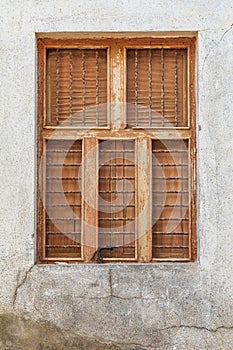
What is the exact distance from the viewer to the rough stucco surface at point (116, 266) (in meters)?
4.89

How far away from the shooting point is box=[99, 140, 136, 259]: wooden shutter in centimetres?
505

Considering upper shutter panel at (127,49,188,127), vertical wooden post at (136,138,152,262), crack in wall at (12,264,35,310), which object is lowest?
crack in wall at (12,264,35,310)

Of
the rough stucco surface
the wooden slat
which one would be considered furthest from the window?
the rough stucco surface

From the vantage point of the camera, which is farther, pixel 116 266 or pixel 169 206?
pixel 169 206

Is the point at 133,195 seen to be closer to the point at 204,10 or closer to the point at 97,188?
the point at 97,188

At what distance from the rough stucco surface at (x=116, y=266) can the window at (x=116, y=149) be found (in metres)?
0.13

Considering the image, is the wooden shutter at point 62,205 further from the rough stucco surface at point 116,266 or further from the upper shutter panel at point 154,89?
the upper shutter panel at point 154,89

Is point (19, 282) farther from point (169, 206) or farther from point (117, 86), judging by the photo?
point (117, 86)

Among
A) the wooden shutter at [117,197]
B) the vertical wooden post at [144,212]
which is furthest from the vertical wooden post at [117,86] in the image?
the vertical wooden post at [144,212]

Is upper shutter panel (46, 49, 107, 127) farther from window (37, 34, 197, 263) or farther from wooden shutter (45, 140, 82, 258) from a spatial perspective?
wooden shutter (45, 140, 82, 258)

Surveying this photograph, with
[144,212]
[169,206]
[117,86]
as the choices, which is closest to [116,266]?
[144,212]

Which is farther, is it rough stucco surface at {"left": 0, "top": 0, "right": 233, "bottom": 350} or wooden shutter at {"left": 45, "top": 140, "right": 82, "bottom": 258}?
wooden shutter at {"left": 45, "top": 140, "right": 82, "bottom": 258}

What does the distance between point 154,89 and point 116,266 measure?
126 cm

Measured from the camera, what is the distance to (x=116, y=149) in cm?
509
